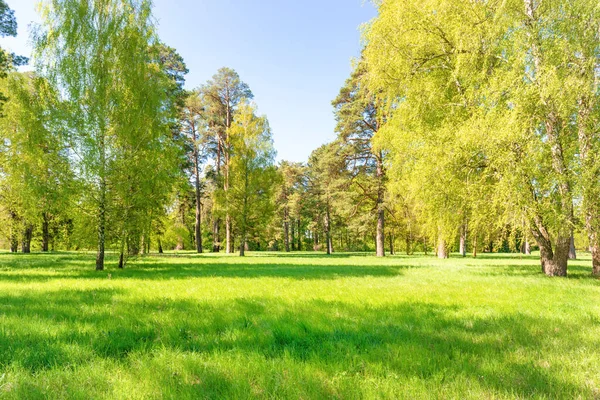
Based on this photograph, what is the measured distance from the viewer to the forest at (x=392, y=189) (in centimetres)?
273

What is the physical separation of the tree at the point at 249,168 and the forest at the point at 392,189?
480 inches

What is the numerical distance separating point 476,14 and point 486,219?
7462 millimetres

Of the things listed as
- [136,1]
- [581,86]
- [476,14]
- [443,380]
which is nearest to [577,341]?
[443,380]

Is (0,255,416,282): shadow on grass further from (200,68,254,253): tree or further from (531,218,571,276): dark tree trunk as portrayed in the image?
(200,68,254,253): tree

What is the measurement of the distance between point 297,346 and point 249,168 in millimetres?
24172

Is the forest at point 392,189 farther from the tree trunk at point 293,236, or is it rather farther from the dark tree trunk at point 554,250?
the tree trunk at point 293,236

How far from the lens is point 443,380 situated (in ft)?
8.63

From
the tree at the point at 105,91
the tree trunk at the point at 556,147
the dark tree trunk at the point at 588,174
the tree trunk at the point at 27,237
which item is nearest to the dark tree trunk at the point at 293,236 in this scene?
the tree trunk at the point at 27,237

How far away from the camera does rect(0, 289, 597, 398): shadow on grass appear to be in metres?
2.76

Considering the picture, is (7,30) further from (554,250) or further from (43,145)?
(554,250)

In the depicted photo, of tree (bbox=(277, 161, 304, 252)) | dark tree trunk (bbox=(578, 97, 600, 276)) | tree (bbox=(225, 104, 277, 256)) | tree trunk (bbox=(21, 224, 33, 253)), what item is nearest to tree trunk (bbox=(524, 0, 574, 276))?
dark tree trunk (bbox=(578, 97, 600, 276))

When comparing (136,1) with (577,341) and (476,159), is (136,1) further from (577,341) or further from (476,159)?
(577,341)

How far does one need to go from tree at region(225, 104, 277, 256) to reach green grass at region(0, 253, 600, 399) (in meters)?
20.4

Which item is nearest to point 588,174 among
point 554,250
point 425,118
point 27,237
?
point 554,250
